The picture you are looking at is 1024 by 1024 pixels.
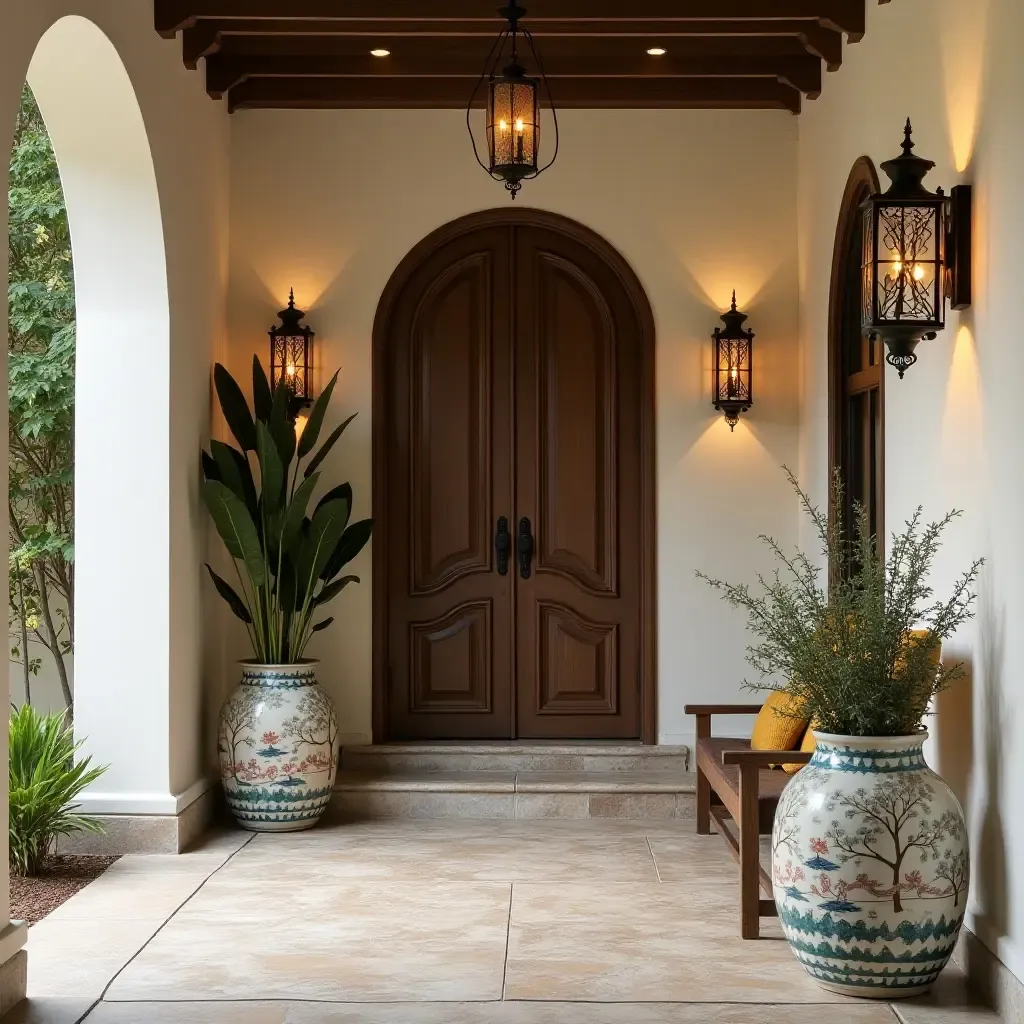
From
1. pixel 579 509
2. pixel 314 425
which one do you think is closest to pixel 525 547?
pixel 579 509

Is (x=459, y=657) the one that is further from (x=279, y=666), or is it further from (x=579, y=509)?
(x=279, y=666)

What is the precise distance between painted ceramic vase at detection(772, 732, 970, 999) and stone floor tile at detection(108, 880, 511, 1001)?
0.90 meters

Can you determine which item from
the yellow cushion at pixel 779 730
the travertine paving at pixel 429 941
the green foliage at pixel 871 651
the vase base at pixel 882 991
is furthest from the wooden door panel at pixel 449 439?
the vase base at pixel 882 991

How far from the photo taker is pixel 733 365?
6.50 m

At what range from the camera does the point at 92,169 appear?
208 inches

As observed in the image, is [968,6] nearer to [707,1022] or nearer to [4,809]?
[707,1022]

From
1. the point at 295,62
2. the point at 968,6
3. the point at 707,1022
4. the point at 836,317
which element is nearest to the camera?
the point at 707,1022

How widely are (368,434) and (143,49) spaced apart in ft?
6.97

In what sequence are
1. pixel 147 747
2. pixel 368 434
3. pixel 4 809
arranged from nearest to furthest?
pixel 4 809
pixel 147 747
pixel 368 434

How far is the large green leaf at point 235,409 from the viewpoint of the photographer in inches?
237

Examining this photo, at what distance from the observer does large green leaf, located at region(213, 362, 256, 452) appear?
6.03 m

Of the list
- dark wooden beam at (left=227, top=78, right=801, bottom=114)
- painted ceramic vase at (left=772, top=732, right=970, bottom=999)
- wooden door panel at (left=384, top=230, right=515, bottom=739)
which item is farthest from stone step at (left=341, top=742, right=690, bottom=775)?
dark wooden beam at (left=227, top=78, right=801, bottom=114)

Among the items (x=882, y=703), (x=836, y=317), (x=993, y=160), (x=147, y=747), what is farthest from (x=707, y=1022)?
(x=836, y=317)

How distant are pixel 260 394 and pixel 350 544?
78 cm
